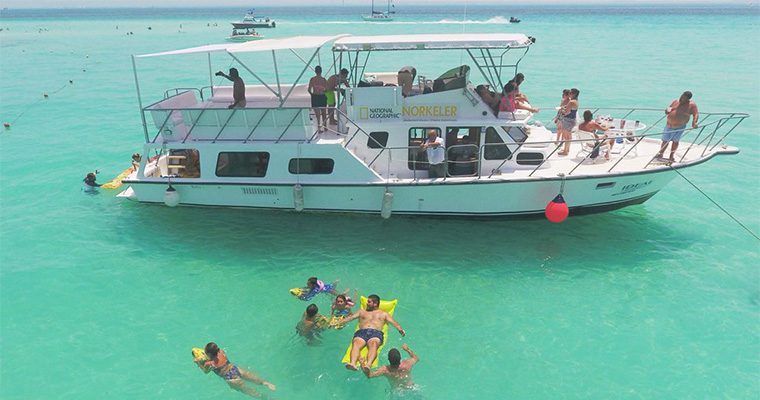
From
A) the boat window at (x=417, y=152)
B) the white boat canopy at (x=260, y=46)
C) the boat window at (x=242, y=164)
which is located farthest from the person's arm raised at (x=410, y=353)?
the white boat canopy at (x=260, y=46)

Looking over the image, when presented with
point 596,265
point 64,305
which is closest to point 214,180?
point 64,305

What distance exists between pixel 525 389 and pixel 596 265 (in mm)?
4120

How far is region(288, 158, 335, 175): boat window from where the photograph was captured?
11281mm

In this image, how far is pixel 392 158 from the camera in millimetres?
11500

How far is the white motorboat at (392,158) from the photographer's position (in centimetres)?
1085

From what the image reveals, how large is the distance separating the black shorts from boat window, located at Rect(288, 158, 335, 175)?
147cm

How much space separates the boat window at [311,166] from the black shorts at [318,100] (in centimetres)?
147

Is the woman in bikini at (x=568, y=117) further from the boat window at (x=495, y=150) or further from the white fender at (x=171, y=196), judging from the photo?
the white fender at (x=171, y=196)

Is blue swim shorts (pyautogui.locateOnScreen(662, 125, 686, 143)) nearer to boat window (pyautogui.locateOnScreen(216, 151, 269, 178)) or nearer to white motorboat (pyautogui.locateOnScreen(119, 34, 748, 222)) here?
white motorboat (pyautogui.locateOnScreen(119, 34, 748, 222))

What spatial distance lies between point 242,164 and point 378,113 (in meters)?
3.60

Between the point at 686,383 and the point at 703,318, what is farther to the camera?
the point at 703,318

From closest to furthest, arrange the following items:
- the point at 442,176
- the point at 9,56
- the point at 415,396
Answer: the point at 415,396 < the point at 442,176 < the point at 9,56

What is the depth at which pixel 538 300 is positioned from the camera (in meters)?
9.47

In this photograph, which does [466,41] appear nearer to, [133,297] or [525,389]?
[525,389]
